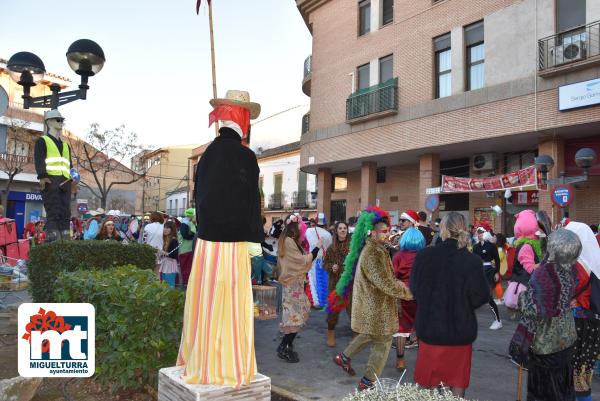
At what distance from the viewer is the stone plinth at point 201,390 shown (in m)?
3.41

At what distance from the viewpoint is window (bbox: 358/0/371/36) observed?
21.6 m

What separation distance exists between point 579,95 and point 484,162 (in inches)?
194

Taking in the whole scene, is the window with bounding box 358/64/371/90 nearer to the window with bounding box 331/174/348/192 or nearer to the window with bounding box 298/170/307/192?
the window with bounding box 331/174/348/192

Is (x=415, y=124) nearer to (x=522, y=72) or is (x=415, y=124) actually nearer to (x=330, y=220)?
(x=522, y=72)

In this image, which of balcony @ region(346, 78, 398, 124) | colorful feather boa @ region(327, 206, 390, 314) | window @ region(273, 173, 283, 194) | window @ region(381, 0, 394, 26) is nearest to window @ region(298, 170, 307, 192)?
window @ region(273, 173, 283, 194)

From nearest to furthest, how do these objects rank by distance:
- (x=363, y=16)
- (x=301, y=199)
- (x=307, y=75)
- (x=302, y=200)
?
1. (x=363, y=16)
2. (x=307, y=75)
3. (x=302, y=200)
4. (x=301, y=199)

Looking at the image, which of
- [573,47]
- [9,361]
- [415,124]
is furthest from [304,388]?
[415,124]

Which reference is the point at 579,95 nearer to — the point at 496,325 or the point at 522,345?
the point at 496,325

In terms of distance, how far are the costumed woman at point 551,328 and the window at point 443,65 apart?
14.7 metres

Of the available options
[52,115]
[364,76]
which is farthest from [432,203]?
[52,115]

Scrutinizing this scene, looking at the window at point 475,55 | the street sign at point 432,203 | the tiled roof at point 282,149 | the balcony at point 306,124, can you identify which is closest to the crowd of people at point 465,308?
the street sign at point 432,203

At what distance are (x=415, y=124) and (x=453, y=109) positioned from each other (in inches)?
67.7

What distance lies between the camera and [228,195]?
3.66m

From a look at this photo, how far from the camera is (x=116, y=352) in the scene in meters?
4.30
